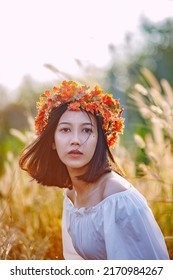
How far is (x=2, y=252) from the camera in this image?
2689mm

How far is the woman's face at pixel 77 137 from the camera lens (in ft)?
8.30

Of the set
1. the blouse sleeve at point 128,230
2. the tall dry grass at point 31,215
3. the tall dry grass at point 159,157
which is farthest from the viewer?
the tall dry grass at point 31,215

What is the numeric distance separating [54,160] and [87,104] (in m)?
0.31

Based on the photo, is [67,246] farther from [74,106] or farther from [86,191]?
[74,106]

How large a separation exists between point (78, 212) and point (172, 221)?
2.66 feet

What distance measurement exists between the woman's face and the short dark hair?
1.1 inches

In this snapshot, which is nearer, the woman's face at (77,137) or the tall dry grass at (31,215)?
the woman's face at (77,137)

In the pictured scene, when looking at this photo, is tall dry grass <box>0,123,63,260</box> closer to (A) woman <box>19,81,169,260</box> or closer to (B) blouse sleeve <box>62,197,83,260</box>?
(B) blouse sleeve <box>62,197,83,260</box>

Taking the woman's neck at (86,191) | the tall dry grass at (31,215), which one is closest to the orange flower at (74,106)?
the woman's neck at (86,191)

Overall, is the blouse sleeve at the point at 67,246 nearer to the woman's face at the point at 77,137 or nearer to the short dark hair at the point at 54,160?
the short dark hair at the point at 54,160

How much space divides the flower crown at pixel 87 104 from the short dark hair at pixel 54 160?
3 cm

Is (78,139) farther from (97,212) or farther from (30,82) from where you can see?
(30,82)

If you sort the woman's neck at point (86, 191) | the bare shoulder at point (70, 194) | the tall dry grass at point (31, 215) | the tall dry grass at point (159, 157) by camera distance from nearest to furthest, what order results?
the woman's neck at point (86, 191) → the bare shoulder at point (70, 194) → the tall dry grass at point (159, 157) → the tall dry grass at point (31, 215)

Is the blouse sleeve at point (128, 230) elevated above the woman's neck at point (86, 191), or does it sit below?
below
